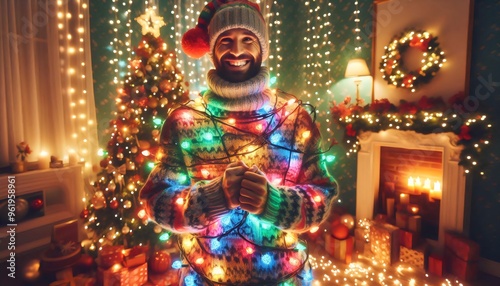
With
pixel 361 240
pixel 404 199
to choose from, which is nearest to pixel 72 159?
pixel 361 240

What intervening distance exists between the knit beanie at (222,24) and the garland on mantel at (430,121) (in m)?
2.23

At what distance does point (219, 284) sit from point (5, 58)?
9.66 feet

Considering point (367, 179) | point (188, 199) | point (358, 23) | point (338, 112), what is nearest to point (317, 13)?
point (358, 23)

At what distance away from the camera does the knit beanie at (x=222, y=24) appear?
92cm

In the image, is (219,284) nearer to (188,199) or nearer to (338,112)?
(188,199)

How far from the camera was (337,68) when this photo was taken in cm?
366

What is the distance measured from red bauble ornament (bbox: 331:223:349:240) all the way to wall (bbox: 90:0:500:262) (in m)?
0.70

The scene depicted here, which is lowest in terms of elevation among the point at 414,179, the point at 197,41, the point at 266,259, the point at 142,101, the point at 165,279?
the point at 165,279

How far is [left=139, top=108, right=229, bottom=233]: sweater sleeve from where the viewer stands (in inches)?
28.0

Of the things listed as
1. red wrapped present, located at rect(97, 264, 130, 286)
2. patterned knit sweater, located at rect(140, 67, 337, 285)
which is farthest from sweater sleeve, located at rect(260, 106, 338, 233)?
red wrapped present, located at rect(97, 264, 130, 286)

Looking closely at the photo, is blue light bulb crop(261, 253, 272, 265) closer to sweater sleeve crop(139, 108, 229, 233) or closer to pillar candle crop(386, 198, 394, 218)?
sweater sleeve crop(139, 108, 229, 233)

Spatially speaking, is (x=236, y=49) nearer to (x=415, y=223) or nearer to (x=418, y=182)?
(x=415, y=223)

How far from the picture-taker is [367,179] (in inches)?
128

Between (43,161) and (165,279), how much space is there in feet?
5.25
